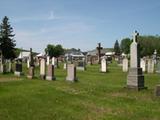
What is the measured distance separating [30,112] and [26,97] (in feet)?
10.7

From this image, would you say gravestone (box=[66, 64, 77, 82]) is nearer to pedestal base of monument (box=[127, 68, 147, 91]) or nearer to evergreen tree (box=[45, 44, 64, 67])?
pedestal base of monument (box=[127, 68, 147, 91])

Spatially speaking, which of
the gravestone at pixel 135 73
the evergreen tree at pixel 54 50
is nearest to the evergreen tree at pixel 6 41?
the evergreen tree at pixel 54 50

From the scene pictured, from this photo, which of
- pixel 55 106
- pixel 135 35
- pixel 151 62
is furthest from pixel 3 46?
pixel 55 106

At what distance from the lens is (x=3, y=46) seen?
7275 centimetres

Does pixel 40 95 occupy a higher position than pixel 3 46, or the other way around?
pixel 3 46

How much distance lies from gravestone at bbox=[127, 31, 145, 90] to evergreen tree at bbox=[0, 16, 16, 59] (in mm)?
55242

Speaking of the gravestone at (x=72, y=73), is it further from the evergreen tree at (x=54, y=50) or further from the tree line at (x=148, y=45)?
the evergreen tree at (x=54, y=50)

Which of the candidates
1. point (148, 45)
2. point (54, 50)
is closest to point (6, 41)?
point (54, 50)

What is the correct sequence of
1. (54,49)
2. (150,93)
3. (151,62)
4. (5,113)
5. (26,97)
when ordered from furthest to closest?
(54,49)
(151,62)
(150,93)
(26,97)
(5,113)

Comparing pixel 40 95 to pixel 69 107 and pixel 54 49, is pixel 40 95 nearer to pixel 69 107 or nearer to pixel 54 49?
pixel 69 107

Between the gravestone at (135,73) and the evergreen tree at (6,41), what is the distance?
55242 mm

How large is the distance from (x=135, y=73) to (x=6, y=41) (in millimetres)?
60170

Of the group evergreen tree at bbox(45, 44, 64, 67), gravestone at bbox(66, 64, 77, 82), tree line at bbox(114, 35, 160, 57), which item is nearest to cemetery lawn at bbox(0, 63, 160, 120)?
gravestone at bbox(66, 64, 77, 82)

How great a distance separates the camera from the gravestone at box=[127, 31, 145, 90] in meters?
17.5
